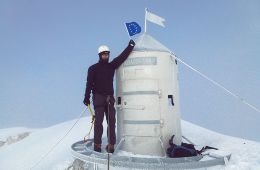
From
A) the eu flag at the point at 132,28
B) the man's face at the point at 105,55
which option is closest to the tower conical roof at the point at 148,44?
the eu flag at the point at 132,28

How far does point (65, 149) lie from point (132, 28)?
6.69m

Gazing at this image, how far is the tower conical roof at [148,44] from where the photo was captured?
945 cm

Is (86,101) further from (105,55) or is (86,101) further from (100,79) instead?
(105,55)

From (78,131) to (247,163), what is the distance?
32.9 ft

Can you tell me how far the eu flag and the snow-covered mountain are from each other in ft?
15.0

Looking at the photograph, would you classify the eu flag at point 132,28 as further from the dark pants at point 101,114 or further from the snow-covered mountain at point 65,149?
the snow-covered mountain at point 65,149

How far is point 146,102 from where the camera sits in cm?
907

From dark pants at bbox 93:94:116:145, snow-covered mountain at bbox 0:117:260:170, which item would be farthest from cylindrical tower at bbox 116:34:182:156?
snow-covered mountain at bbox 0:117:260:170

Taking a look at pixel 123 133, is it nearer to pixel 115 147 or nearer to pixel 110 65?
pixel 115 147

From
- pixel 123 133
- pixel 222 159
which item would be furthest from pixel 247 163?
pixel 123 133

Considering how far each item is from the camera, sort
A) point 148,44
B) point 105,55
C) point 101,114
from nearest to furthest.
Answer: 1. point 101,114
2. point 105,55
3. point 148,44

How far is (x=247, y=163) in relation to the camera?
25.5 feet

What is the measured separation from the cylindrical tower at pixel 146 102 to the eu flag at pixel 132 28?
1.78 feet

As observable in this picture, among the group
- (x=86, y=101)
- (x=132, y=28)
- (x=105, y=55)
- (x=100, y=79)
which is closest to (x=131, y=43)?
(x=132, y=28)
